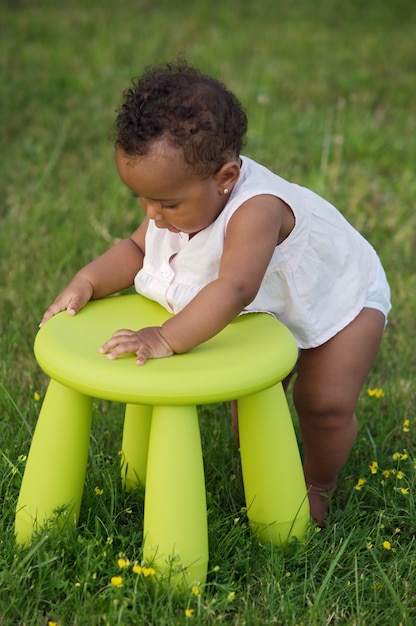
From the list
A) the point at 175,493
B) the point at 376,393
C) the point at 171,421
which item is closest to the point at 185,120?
the point at 171,421

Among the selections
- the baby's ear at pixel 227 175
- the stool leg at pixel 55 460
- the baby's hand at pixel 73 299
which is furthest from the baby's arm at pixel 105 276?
the baby's ear at pixel 227 175

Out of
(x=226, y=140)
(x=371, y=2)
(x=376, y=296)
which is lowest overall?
(x=371, y=2)

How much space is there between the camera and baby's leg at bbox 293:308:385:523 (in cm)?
197

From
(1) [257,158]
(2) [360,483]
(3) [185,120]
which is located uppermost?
(3) [185,120]

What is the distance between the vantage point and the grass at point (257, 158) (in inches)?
68.8

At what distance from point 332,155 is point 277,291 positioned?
212cm

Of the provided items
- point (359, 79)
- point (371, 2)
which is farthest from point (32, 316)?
point (371, 2)

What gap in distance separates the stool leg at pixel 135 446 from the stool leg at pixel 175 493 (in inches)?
13.1

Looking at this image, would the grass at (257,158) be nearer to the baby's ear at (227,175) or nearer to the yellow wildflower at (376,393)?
the yellow wildflower at (376,393)

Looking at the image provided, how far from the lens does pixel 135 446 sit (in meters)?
2.05

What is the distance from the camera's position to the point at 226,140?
1.70 m

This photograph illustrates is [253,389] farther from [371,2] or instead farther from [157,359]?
[371,2]

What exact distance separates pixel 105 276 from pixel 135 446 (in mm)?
393

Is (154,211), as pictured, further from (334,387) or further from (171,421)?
(334,387)
